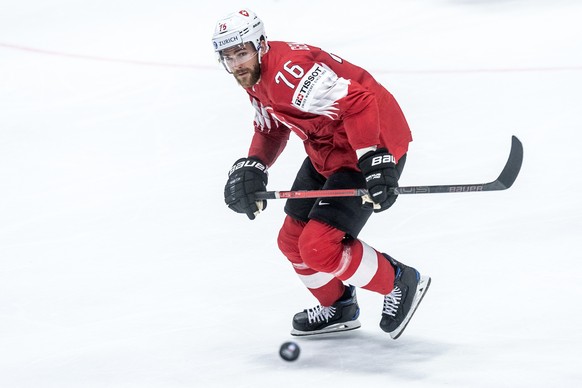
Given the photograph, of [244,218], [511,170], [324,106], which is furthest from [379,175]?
[244,218]

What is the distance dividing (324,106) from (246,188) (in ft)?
1.36

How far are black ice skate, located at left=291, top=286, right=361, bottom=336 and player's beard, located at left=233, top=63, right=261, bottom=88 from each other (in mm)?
792

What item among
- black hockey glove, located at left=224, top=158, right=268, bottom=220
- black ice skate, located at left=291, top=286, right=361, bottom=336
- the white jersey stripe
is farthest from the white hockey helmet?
black ice skate, located at left=291, top=286, right=361, bottom=336

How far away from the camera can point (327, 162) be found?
3143 mm

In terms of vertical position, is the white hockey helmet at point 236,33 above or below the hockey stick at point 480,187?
above

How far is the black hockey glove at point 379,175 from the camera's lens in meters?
2.79

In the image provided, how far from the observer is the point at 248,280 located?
3.73 meters

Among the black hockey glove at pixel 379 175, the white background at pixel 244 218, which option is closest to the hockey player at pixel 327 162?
the black hockey glove at pixel 379 175

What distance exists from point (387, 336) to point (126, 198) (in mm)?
1938

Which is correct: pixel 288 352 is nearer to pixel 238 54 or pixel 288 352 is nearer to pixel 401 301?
pixel 401 301

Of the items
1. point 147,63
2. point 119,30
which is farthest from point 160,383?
point 119,30

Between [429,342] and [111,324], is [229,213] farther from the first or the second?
[429,342]

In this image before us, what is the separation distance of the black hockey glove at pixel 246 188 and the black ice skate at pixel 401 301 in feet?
1.52

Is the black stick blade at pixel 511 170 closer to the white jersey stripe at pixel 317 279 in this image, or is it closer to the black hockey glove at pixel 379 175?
the black hockey glove at pixel 379 175
